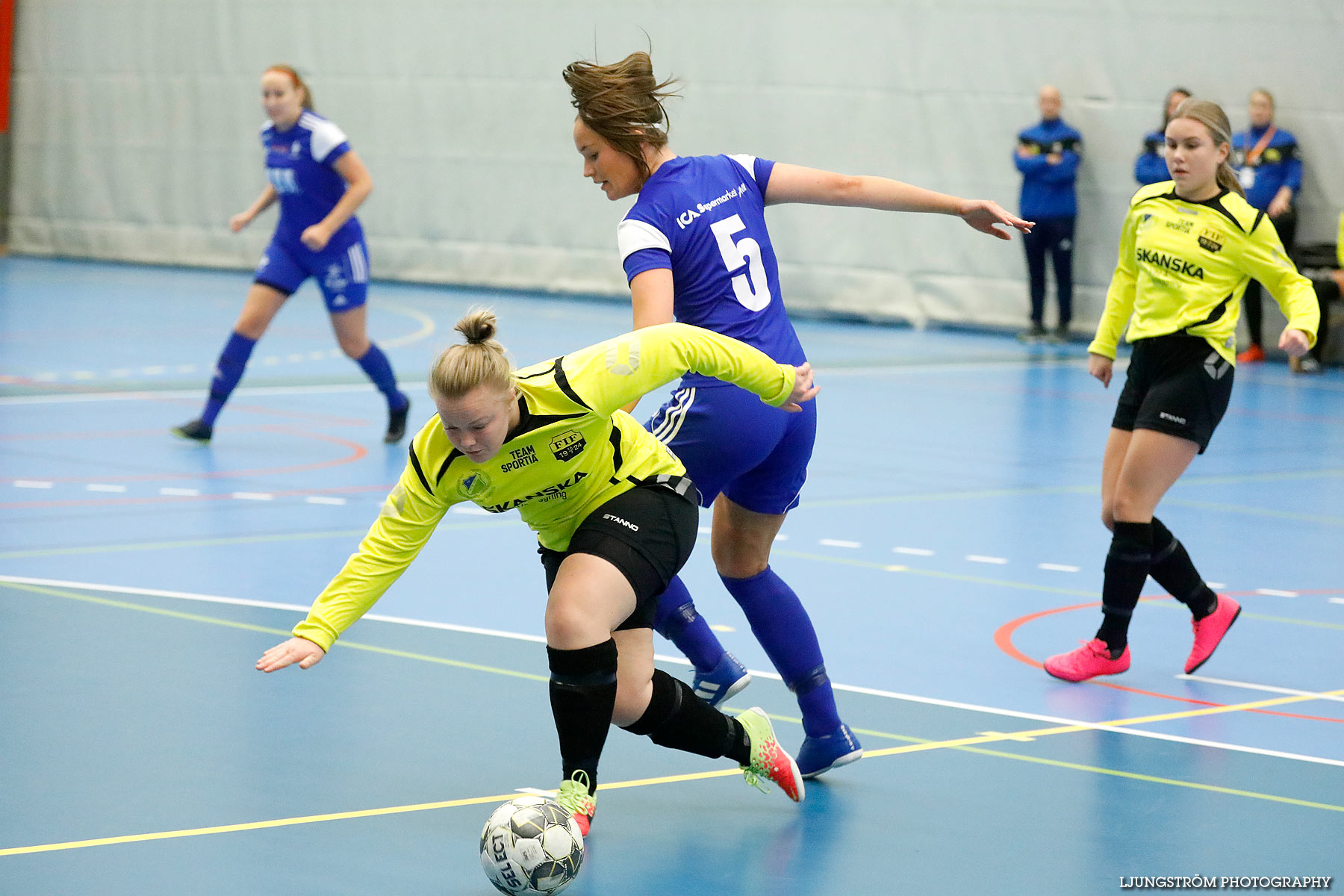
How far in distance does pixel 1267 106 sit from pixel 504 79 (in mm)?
8573

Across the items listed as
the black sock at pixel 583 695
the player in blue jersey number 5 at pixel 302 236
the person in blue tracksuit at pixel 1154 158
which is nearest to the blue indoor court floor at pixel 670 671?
the black sock at pixel 583 695

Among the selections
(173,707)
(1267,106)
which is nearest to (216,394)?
(173,707)

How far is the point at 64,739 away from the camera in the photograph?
4441mm

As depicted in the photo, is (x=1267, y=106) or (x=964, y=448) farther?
(x=1267, y=106)

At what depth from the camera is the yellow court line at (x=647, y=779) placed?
3809 millimetres

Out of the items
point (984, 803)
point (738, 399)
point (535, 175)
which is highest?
point (738, 399)

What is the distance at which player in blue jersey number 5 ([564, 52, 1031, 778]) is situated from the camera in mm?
4199

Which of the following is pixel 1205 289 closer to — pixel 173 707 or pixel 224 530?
pixel 173 707

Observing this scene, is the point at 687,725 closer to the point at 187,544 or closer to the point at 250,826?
the point at 250,826

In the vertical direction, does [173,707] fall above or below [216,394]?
above

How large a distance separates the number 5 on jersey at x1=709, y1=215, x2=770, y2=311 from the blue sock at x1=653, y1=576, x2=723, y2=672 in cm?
86

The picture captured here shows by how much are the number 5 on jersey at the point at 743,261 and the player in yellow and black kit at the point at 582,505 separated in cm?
34

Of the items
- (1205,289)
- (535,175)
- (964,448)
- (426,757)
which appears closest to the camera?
(426,757)

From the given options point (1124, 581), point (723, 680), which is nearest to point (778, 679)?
point (723, 680)
